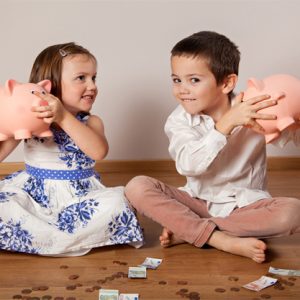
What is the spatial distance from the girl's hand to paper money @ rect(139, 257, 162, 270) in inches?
17.5

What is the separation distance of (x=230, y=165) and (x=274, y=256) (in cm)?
28

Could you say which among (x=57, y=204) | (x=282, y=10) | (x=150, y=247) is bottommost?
(x=150, y=247)

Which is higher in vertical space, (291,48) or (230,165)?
(291,48)

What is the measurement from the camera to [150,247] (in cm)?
169

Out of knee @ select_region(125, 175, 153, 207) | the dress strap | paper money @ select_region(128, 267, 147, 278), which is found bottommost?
paper money @ select_region(128, 267, 147, 278)

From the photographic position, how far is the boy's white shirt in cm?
169

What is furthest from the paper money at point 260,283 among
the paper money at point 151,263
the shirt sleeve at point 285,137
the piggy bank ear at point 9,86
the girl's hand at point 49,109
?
the piggy bank ear at point 9,86

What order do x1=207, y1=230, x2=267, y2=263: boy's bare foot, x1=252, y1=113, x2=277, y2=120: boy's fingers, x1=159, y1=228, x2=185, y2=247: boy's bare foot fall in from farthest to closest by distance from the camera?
x1=159, y1=228, x2=185, y2=247: boy's bare foot, x1=207, y1=230, x2=267, y2=263: boy's bare foot, x1=252, y1=113, x2=277, y2=120: boy's fingers

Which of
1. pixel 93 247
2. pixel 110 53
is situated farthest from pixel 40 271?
pixel 110 53

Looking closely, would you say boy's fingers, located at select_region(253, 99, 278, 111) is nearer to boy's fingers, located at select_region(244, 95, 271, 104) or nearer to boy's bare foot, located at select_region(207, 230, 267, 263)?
boy's fingers, located at select_region(244, 95, 271, 104)

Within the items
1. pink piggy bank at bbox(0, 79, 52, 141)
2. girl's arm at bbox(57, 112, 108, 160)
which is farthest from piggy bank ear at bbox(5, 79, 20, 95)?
girl's arm at bbox(57, 112, 108, 160)

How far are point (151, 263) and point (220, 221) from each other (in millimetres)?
244

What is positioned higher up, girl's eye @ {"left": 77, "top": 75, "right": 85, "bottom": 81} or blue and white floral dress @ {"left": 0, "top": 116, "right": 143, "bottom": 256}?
girl's eye @ {"left": 77, "top": 75, "right": 85, "bottom": 81}

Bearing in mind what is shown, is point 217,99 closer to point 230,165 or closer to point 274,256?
point 230,165
